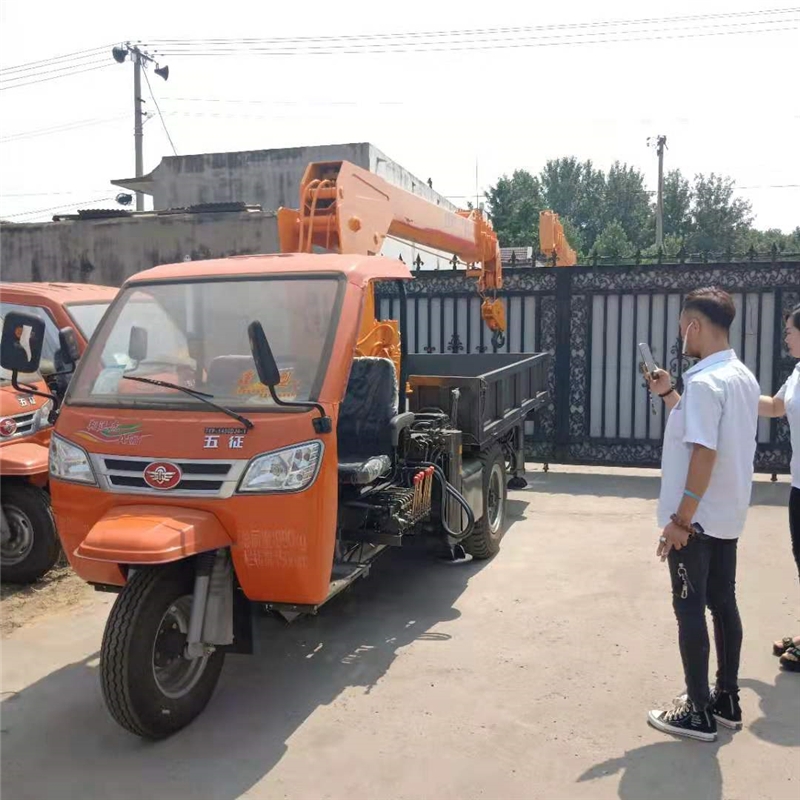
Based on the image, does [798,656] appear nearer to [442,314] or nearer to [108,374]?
[108,374]

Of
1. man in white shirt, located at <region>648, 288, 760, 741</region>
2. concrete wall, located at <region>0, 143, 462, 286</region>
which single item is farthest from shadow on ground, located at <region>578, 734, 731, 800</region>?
concrete wall, located at <region>0, 143, 462, 286</region>

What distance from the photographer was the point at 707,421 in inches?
130

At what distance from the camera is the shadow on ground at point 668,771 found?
A: 10.4 feet

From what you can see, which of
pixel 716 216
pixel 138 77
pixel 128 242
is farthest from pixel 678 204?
pixel 128 242

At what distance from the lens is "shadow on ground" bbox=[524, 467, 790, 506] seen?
8.35m

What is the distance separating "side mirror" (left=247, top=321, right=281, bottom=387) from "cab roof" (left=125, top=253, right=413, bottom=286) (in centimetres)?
102

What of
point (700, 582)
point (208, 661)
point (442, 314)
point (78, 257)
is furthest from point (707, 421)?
point (78, 257)

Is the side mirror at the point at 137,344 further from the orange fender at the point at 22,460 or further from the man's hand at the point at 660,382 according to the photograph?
the man's hand at the point at 660,382

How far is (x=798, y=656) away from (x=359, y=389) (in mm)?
2904

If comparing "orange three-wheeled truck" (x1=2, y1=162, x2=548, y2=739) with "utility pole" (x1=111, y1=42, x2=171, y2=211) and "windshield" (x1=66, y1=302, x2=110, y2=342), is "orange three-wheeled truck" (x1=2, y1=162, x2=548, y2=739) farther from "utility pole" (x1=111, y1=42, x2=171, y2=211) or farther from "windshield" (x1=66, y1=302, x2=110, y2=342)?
"utility pole" (x1=111, y1=42, x2=171, y2=211)

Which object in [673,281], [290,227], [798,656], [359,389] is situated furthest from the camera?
[673,281]

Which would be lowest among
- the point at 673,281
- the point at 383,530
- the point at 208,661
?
the point at 208,661

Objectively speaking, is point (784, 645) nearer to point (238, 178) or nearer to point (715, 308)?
point (715, 308)

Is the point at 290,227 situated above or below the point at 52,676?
above
